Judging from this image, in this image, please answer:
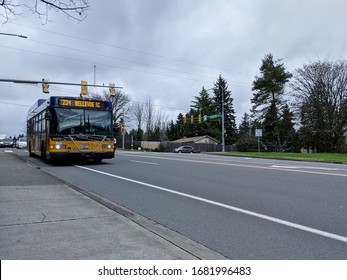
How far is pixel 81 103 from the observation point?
55.2 feet

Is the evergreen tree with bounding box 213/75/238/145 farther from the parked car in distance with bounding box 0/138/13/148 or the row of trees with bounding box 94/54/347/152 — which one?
the parked car in distance with bounding box 0/138/13/148

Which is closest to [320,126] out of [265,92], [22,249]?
[265,92]

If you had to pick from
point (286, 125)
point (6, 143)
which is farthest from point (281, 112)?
point (6, 143)

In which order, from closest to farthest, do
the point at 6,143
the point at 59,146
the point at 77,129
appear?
the point at 59,146 < the point at 77,129 < the point at 6,143

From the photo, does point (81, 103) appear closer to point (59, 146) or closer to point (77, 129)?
point (77, 129)

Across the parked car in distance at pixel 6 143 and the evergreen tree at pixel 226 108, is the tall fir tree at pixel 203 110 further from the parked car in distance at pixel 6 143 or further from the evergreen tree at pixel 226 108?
the parked car in distance at pixel 6 143

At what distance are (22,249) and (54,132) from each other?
40.1 ft

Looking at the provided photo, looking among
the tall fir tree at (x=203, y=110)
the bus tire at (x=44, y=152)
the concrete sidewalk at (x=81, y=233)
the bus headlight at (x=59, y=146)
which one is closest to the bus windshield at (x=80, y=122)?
the bus headlight at (x=59, y=146)

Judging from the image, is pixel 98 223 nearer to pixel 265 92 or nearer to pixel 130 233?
pixel 130 233

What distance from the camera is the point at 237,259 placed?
13.9ft

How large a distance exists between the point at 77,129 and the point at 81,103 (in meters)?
1.39

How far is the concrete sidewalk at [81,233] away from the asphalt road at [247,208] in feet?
1.82
